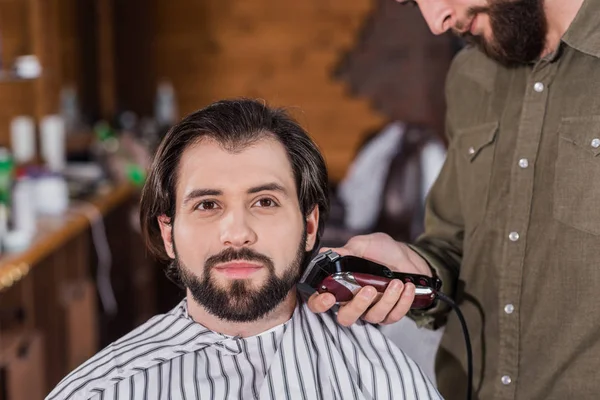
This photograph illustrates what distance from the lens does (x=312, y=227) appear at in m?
1.44

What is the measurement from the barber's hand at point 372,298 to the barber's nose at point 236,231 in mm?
152

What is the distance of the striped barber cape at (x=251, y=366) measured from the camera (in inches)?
49.9

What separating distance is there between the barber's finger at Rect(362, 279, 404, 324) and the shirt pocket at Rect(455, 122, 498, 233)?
27 cm

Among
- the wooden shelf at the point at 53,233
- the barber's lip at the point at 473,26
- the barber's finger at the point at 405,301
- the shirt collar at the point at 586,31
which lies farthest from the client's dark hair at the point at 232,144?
the wooden shelf at the point at 53,233

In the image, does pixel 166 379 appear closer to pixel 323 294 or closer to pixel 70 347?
pixel 323 294

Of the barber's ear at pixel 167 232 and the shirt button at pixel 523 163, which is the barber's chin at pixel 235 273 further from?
the shirt button at pixel 523 163

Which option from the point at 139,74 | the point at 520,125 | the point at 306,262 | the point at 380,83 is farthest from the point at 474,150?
the point at 139,74

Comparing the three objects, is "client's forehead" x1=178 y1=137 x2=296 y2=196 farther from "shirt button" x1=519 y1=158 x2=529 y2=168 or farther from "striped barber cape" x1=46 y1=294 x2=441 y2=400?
"shirt button" x1=519 y1=158 x2=529 y2=168

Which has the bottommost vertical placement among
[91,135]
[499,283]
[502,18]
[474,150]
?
[91,135]

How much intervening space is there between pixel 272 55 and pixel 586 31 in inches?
143

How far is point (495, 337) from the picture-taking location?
56.4 inches

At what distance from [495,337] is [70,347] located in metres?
1.97

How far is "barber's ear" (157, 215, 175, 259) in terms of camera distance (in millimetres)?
1383

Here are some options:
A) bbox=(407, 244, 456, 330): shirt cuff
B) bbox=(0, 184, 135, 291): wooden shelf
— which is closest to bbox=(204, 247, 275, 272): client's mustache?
bbox=(407, 244, 456, 330): shirt cuff
